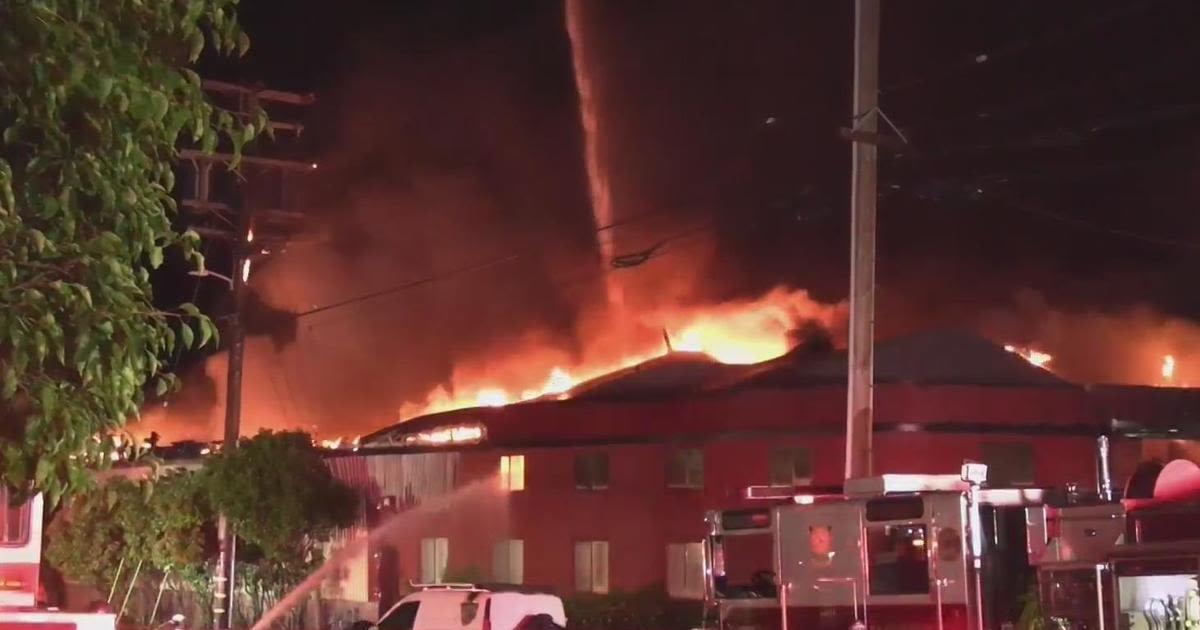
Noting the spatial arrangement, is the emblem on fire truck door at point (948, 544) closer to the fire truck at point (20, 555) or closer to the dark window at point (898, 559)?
the dark window at point (898, 559)

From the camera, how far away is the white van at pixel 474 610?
16.6m

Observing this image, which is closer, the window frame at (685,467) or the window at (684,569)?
the window at (684,569)

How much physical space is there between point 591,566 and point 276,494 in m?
6.70

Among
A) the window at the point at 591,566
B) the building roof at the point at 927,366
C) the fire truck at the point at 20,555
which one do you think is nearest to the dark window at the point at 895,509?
the fire truck at the point at 20,555

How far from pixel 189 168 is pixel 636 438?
10.6 m

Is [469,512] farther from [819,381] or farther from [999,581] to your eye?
[999,581]

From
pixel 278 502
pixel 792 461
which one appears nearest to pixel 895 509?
pixel 792 461

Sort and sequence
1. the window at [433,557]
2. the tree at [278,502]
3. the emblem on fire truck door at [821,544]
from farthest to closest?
1. the window at [433,557]
2. the tree at [278,502]
3. the emblem on fire truck door at [821,544]

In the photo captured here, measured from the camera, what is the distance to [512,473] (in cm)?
3162

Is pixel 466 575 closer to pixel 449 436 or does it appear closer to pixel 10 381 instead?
pixel 449 436

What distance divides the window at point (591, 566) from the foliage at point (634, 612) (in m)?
1.29

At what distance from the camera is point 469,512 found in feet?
105

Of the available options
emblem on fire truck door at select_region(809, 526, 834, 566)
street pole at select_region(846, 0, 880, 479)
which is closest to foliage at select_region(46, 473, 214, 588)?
street pole at select_region(846, 0, 880, 479)

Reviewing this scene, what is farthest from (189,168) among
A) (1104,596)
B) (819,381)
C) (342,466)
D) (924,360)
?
(1104,596)
